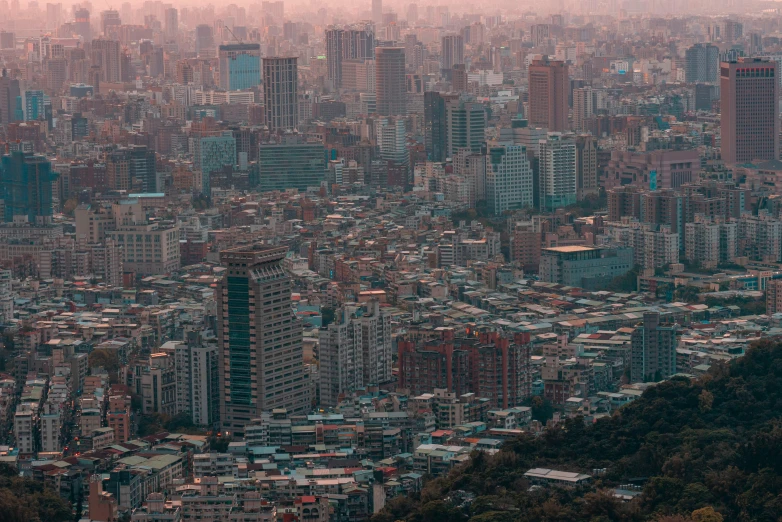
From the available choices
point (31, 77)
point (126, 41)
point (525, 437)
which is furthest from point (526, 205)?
point (126, 41)

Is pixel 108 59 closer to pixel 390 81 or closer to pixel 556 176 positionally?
pixel 390 81

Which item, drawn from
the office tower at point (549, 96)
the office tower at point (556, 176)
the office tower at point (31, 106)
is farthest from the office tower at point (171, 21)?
the office tower at point (556, 176)

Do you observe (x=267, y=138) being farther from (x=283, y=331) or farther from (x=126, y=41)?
(x=126, y=41)

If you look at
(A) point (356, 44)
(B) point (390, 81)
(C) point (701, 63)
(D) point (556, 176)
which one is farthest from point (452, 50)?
(D) point (556, 176)

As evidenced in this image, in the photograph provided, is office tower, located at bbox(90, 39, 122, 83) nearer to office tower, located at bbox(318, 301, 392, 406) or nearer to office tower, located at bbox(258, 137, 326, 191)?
office tower, located at bbox(258, 137, 326, 191)

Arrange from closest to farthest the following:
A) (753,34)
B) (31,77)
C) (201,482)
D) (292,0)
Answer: (201,482)
(31,77)
(753,34)
(292,0)
